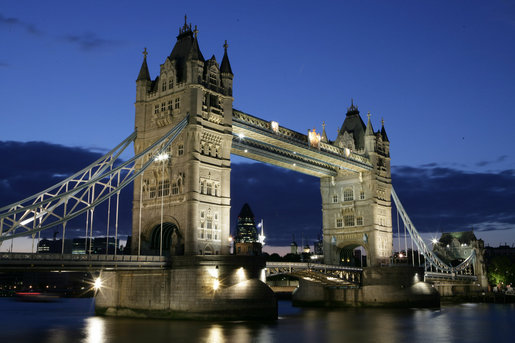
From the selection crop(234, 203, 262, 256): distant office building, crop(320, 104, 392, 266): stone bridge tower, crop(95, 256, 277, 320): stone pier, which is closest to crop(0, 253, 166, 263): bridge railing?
crop(95, 256, 277, 320): stone pier

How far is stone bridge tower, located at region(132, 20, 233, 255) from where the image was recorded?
2004 inches

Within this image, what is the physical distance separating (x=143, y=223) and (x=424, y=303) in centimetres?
4004

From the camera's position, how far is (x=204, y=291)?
4600 cm

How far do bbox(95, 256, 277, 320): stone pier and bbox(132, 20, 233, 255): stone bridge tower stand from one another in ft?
9.80

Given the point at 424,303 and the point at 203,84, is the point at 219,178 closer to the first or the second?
the point at 203,84

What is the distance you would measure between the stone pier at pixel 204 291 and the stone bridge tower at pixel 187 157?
2988 millimetres

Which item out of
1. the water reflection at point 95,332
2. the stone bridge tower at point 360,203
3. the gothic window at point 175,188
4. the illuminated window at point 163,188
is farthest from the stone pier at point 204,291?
the stone bridge tower at point 360,203

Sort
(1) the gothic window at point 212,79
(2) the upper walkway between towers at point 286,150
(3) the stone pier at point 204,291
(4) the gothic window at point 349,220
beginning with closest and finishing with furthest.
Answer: (3) the stone pier at point 204,291
(1) the gothic window at point 212,79
(2) the upper walkway between towers at point 286,150
(4) the gothic window at point 349,220

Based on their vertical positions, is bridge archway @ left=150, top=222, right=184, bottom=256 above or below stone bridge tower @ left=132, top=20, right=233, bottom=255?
below

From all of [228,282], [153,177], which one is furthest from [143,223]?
[228,282]

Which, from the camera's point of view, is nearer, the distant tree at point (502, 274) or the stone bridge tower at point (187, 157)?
the stone bridge tower at point (187, 157)

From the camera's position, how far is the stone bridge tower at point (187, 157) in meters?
50.9

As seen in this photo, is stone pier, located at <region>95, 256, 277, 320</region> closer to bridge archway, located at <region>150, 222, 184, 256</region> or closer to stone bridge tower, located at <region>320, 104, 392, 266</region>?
bridge archway, located at <region>150, 222, 184, 256</region>

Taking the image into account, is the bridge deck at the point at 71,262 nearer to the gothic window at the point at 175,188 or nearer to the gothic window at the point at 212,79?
the gothic window at the point at 175,188
